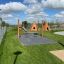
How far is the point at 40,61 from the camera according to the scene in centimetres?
858

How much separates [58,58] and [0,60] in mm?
3143

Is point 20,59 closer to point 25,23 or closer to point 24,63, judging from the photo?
point 24,63

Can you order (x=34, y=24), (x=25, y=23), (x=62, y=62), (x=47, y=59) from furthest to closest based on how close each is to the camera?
(x=25, y=23) < (x=34, y=24) < (x=47, y=59) < (x=62, y=62)

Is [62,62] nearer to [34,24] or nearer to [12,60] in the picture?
[12,60]

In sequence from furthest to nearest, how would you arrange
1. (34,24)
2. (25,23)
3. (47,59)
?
(25,23)
(34,24)
(47,59)

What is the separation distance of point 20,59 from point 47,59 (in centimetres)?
145

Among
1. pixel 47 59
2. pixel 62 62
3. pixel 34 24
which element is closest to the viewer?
pixel 62 62

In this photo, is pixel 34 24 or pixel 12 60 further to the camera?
pixel 34 24

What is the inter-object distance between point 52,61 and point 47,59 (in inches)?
17.4

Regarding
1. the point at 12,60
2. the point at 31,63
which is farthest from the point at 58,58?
the point at 12,60

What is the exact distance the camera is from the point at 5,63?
27.9ft

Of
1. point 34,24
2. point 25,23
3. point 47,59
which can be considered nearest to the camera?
point 47,59

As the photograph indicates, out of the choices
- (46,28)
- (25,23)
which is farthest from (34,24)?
(25,23)

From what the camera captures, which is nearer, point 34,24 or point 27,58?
point 27,58
